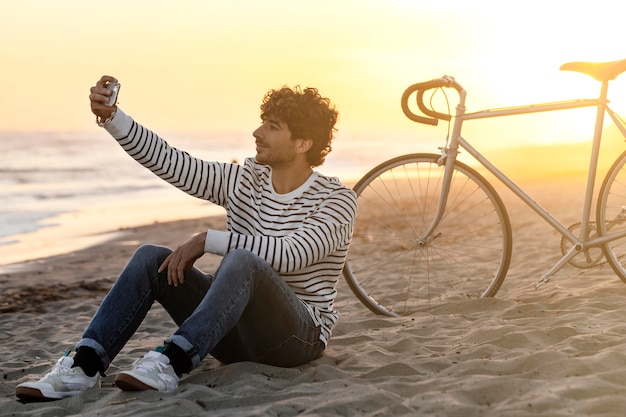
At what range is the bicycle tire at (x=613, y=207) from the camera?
191 inches

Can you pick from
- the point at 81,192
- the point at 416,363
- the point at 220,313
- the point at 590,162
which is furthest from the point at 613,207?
the point at 81,192

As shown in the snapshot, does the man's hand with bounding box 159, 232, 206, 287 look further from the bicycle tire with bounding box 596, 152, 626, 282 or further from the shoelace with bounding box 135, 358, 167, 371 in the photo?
the bicycle tire with bounding box 596, 152, 626, 282

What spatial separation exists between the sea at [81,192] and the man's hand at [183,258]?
505cm

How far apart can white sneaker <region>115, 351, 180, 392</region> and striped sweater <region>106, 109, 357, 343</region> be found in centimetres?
50

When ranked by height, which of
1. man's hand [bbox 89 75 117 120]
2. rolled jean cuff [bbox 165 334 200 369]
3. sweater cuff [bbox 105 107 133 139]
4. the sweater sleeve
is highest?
man's hand [bbox 89 75 117 120]

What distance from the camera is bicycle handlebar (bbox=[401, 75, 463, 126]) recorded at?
481cm

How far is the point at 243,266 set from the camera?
10.5 feet

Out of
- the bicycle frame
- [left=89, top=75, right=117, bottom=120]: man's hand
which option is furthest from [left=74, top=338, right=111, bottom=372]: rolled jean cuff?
the bicycle frame

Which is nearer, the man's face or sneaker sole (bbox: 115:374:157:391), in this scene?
sneaker sole (bbox: 115:374:157:391)

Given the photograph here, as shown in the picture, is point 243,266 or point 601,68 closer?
point 243,266

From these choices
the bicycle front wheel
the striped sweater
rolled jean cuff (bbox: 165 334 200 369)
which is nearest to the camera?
rolled jean cuff (bbox: 165 334 200 369)

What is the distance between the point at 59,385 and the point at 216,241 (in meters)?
0.84

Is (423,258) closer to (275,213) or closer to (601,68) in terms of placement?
(601,68)

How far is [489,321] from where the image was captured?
4.44 meters
